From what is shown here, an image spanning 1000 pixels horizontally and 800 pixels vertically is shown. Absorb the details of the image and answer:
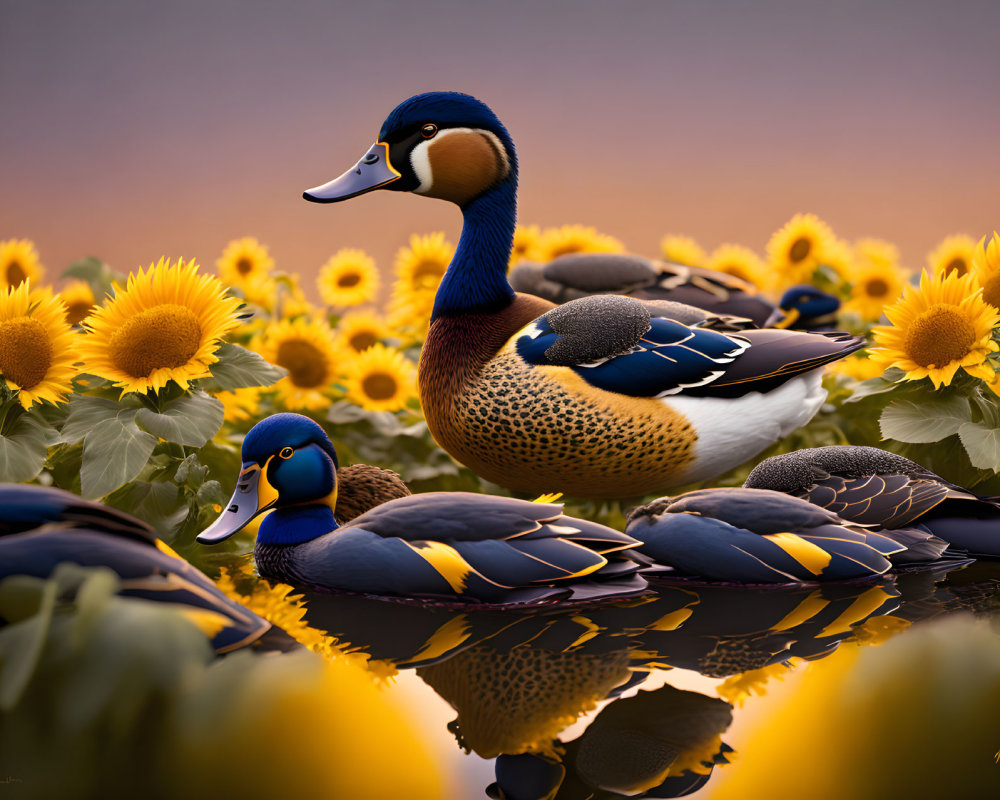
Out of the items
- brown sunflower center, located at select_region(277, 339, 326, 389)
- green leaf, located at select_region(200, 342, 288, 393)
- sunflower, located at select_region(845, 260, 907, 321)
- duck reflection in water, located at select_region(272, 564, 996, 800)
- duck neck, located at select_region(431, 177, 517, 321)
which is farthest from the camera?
sunflower, located at select_region(845, 260, 907, 321)

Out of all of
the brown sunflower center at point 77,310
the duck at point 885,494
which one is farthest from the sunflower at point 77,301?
the duck at point 885,494

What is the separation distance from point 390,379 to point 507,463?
1.94 ft

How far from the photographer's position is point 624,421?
5.49 feet

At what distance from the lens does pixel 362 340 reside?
99.9 inches

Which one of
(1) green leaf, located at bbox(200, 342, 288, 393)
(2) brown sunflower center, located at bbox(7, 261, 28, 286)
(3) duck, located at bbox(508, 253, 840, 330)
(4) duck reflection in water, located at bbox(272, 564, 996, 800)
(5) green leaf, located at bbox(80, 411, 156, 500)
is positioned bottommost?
(4) duck reflection in water, located at bbox(272, 564, 996, 800)

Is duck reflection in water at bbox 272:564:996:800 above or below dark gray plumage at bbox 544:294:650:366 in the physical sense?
below

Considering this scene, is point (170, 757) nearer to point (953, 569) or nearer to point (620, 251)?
point (953, 569)

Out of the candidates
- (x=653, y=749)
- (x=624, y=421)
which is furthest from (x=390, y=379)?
(x=653, y=749)

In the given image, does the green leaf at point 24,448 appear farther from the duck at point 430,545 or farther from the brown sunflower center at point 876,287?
the brown sunflower center at point 876,287

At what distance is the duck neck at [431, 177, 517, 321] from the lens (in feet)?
6.05

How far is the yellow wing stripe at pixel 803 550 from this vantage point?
1363 mm

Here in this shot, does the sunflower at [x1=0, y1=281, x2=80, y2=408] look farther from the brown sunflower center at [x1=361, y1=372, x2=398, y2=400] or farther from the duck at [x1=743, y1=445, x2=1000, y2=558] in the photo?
the duck at [x1=743, y1=445, x2=1000, y2=558]

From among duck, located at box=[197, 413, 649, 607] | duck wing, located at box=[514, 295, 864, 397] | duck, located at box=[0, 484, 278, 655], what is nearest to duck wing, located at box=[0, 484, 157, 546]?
duck, located at box=[0, 484, 278, 655]

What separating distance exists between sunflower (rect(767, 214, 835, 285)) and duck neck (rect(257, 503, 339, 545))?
Answer: 87.1 inches
